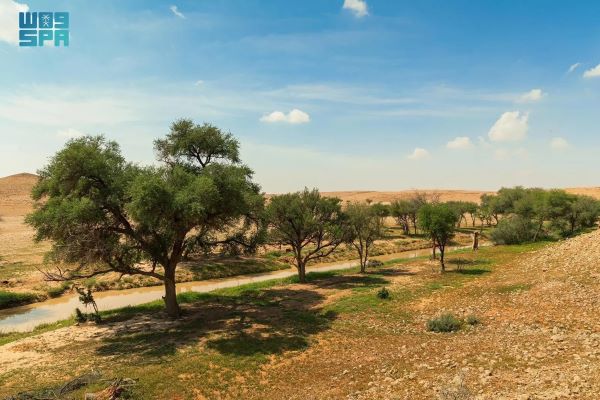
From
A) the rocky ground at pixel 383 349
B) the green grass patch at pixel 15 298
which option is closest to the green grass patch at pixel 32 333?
the rocky ground at pixel 383 349

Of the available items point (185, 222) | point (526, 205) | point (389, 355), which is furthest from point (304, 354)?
point (526, 205)

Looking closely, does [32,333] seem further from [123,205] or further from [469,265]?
[469,265]

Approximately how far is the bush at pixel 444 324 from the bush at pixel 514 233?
118 feet

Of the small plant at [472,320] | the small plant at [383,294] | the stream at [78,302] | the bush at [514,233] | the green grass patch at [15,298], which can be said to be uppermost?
the bush at [514,233]

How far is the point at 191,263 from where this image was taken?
159 feet

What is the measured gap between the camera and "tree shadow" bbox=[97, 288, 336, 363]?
19406 millimetres

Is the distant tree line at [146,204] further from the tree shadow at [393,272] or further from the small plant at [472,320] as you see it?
the small plant at [472,320]

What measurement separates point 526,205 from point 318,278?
38712 mm

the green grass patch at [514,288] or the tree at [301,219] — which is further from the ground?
the tree at [301,219]

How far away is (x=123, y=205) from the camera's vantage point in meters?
24.0

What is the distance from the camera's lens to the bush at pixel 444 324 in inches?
765

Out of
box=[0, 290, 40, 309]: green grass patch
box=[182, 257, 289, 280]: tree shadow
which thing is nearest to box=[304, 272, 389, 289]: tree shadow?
box=[182, 257, 289, 280]: tree shadow

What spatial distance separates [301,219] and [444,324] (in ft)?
61.1

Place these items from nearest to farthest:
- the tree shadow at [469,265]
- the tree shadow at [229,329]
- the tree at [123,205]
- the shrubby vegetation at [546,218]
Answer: the tree shadow at [229,329]
the tree at [123,205]
the tree shadow at [469,265]
the shrubby vegetation at [546,218]
